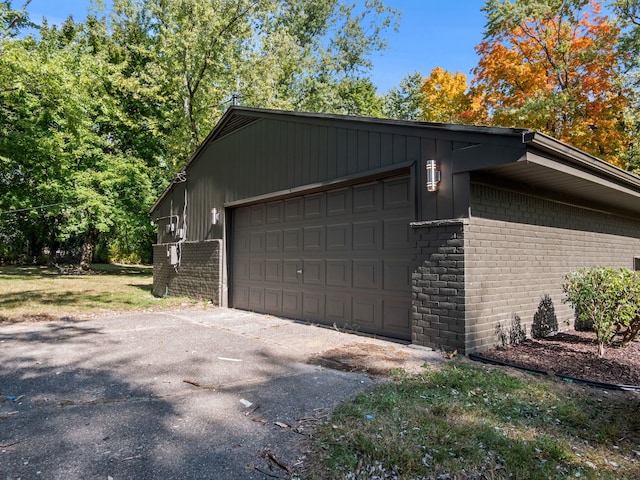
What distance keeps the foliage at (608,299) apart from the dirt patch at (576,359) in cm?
23

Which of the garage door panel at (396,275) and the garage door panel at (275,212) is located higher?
the garage door panel at (275,212)

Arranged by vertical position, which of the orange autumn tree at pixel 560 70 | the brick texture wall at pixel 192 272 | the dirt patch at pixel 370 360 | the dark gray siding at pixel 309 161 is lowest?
the dirt patch at pixel 370 360

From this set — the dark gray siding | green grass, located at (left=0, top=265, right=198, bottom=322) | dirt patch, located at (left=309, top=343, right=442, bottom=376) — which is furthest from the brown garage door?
green grass, located at (left=0, top=265, right=198, bottom=322)

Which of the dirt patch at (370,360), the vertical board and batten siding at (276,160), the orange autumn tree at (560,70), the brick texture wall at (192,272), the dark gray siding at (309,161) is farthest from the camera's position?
the orange autumn tree at (560,70)

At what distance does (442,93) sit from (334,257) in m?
16.4

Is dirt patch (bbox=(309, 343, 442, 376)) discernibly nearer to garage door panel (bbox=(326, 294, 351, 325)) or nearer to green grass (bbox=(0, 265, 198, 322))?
garage door panel (bbox=(326, 294, 351, 325))

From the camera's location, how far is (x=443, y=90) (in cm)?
1980

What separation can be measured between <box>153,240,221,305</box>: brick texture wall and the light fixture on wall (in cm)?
575

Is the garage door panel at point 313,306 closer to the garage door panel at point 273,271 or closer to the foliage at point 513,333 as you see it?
the garage door panel at point 273,271

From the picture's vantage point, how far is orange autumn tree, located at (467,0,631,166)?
12633 mm

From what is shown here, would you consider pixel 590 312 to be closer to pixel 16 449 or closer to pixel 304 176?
pixel 304 176

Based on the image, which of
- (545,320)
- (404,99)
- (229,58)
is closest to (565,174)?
(545,320)

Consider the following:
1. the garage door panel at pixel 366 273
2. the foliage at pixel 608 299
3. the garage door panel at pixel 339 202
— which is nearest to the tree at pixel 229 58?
the garage door panel at pixel 339 202

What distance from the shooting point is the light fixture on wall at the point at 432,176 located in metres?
4.90
